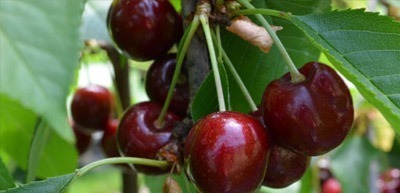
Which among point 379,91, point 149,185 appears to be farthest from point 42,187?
point 149,185

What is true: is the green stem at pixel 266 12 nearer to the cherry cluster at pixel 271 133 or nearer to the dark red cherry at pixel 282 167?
the cherry cluster at pixel 271 133

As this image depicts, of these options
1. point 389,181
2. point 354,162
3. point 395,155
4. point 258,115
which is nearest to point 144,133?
point 258,115

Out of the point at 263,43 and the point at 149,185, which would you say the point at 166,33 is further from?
the point at 149,185

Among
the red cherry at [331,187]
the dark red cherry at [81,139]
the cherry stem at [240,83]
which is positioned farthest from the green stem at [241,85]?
the red cherry at [331,187]

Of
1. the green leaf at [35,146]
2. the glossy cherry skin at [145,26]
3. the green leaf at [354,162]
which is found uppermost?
the glossy cherry skin at [145,26]

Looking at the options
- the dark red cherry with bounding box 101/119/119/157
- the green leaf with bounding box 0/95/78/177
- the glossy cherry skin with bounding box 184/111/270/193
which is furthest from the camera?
the dark red cherry with bounding box 101/119/119/157

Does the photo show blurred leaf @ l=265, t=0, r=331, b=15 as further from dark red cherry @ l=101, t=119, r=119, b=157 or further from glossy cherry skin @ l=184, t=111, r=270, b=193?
dark red cherry @ l=101, t=119, r=119, b=157

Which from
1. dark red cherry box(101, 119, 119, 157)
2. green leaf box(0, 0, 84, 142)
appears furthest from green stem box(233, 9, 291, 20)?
dark red cherry box(101, 119, 119, 157)
